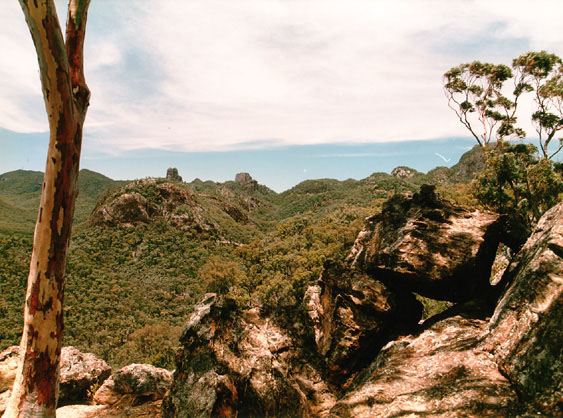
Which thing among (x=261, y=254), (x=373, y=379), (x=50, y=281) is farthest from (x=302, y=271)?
(x=50, y=281)

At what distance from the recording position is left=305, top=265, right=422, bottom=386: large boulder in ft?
35.5

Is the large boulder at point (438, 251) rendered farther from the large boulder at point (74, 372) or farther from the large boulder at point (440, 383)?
the large boulder at point (74, 372)

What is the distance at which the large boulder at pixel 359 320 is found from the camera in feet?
35.5

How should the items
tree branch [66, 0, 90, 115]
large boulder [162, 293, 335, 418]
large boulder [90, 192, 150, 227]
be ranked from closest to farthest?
1. tree branch [66, 0, 90, 115]
2. large boulder [162, 293, 335, 418]
3. large boulder [90, 192, 150, 227]

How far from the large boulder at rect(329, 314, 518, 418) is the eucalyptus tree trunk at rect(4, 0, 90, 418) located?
605 centimetres

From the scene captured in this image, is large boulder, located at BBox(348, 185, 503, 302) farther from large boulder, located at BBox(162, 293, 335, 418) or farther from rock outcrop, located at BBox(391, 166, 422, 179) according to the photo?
rock outcrop, located at BBox(391, 166, 422, 179)

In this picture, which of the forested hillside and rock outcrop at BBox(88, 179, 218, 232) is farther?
rock outcrop at BBox(88, 179, 218, 232)

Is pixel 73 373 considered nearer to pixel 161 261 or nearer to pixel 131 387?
pixel 131 387

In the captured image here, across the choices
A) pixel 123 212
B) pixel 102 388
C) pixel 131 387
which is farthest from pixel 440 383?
pixel 123 212

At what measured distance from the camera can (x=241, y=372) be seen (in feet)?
44.9

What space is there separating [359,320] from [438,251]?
4.02m

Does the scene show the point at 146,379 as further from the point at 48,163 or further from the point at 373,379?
the point at 48,163

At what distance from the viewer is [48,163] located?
4.16 meters

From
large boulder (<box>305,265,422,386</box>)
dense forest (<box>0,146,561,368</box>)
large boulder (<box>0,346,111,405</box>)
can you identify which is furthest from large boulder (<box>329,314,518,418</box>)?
large boulder (<box>0,346,111,405</box>)
